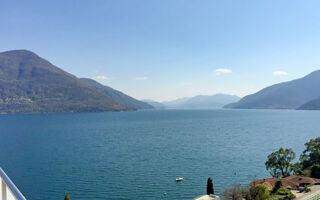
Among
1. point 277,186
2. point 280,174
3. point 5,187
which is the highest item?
point 5,187

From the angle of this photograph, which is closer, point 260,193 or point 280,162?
point 260,193

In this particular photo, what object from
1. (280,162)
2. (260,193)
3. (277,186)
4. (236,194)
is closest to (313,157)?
(280,162)

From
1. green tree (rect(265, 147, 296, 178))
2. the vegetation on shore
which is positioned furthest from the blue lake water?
the vegetation on shore

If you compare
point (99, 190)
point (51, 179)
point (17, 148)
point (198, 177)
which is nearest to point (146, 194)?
point (99, 190)

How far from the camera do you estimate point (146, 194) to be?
1388 inches

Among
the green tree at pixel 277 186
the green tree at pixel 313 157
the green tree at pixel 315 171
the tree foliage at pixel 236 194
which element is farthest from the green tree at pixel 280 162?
the tree foliage at pixel 236 194

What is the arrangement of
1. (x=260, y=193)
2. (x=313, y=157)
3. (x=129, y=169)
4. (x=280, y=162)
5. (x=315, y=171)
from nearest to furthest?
(x=260, y=193), (x=315, y=171), (x=313, y=157), (x=280, y=162), (x=129, y=169)

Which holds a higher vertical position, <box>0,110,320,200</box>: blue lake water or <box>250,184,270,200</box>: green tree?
<box>250,184,270,200</box>: green tree

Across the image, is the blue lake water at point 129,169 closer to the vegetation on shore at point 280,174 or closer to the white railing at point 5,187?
the vegetation on shore at point 280,174

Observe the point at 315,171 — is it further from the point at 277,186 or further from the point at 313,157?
the point at 277,186

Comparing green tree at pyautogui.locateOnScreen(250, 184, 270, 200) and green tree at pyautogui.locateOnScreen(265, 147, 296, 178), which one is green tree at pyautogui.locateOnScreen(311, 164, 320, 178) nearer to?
green tree at pyautogui.locateOnScreen(265, 147, 296, 178)

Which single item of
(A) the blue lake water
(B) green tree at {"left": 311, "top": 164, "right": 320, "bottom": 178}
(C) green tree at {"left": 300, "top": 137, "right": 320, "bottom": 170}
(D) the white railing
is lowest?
(A) the blue lake water

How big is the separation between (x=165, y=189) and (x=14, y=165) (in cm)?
4057

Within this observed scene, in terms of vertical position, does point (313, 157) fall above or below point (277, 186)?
above
